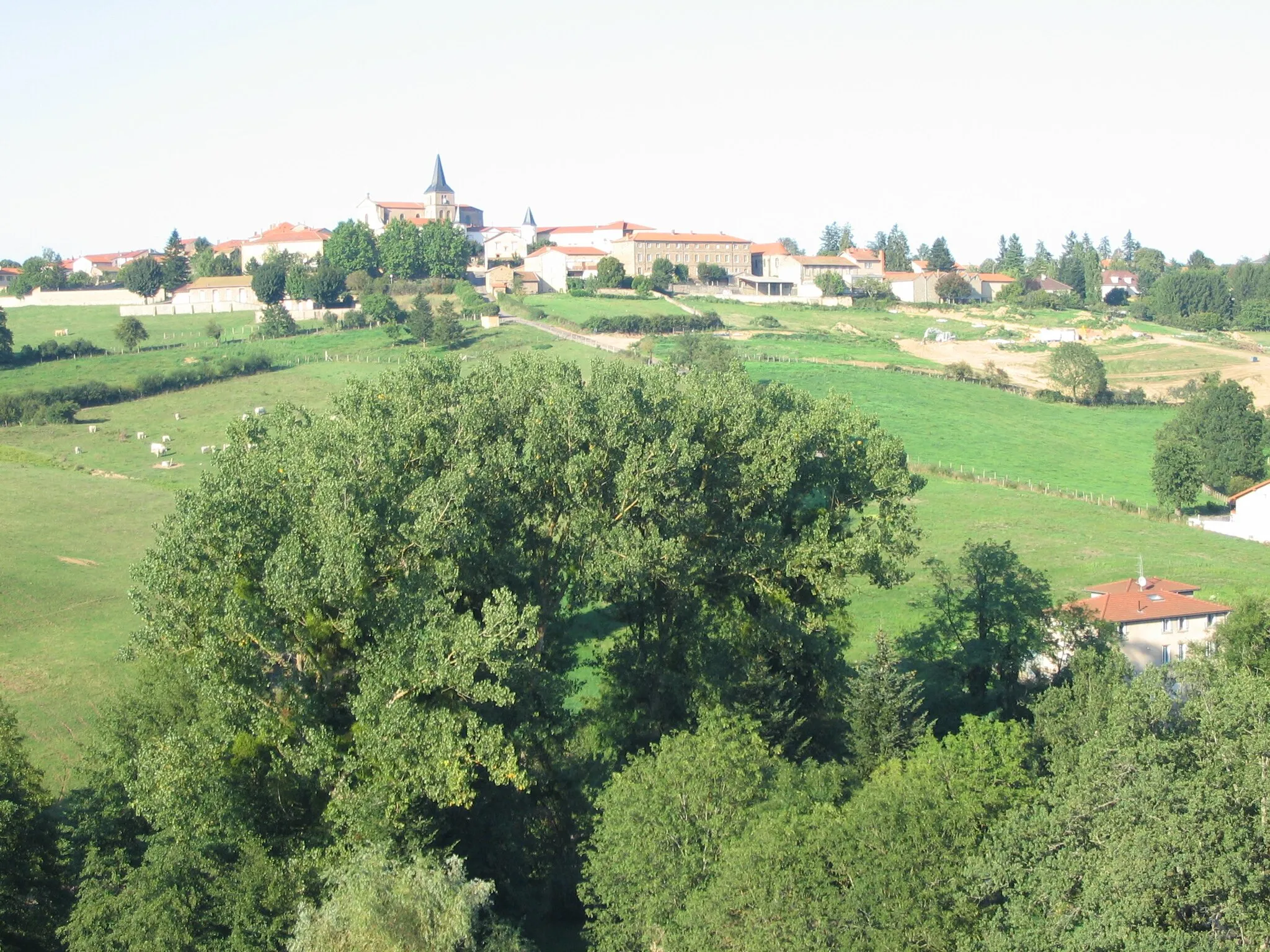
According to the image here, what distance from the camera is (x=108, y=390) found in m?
78.1

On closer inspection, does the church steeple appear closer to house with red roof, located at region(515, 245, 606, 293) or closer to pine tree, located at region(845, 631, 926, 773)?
house with red roof, located at region(515, 245, 606, 293)

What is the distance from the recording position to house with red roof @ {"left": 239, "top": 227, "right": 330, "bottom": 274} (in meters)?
156

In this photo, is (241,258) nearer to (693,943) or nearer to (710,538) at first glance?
(710,538)

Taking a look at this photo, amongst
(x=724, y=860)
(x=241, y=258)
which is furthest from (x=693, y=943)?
(x=241, y=258)

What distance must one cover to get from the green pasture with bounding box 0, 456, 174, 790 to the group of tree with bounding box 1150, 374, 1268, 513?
47180 millimetres

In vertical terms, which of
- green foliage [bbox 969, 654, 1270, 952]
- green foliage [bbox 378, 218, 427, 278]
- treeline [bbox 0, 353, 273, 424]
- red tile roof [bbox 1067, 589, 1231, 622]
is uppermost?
green foliage [bbox 378, 218, 427, 278]

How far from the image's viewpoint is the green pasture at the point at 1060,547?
43.6 m

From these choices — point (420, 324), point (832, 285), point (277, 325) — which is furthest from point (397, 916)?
point (832, 285)

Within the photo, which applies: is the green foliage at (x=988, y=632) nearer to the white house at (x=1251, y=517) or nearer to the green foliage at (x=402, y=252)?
the white house at (x=1251, y=517)

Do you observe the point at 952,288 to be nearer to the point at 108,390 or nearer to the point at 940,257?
the point at 940,257

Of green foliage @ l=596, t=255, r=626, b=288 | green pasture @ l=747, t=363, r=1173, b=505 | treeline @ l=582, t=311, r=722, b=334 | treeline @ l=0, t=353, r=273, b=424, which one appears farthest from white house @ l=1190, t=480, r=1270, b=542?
green foliage @ l=596, t=255, r=626, b=288

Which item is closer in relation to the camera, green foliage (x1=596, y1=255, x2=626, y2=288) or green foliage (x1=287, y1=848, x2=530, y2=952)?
green foliage (x1=287, y1=848, x2=530, y2=952)

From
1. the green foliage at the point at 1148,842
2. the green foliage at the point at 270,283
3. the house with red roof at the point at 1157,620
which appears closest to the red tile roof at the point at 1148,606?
the house with red roof at the point at 1157,620

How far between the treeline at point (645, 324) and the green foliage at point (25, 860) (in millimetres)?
88606
